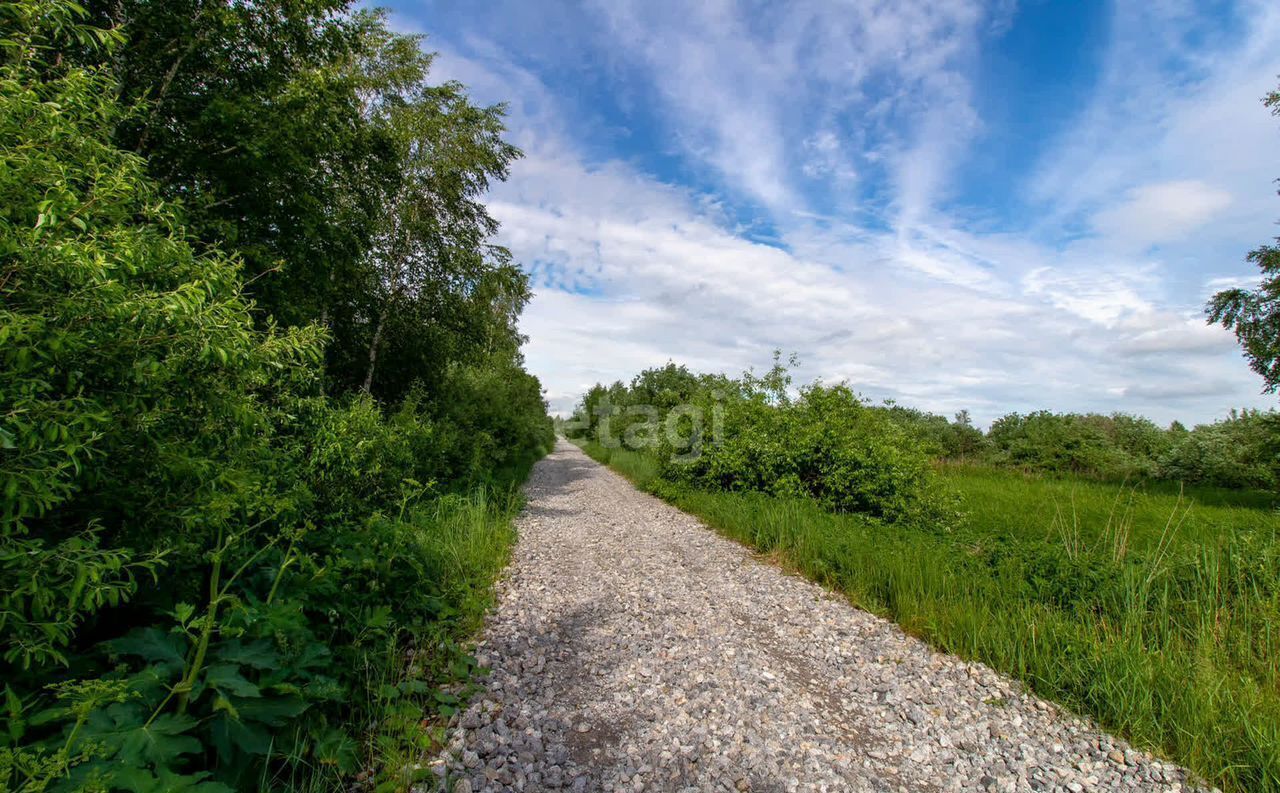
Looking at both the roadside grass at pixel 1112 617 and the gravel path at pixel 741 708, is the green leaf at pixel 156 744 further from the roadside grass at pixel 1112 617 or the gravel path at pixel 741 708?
the roadside grass at pixel 1112 617

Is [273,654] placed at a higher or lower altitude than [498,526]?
higher

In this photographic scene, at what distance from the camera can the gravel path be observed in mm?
2762

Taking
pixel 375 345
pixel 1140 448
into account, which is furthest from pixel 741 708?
pixel 1140 448

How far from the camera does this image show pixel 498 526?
25.4 feet

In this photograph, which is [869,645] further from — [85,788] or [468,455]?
[468,455]

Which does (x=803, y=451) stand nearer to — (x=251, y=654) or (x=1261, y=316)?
(x=251, y=654)

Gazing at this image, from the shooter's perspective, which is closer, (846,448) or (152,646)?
(152,646)

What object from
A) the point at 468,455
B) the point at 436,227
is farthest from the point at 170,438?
the point at 436,227

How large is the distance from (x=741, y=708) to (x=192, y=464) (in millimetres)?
3453

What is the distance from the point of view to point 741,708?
11.0 ft

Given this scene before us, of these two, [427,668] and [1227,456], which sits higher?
[1227,456]

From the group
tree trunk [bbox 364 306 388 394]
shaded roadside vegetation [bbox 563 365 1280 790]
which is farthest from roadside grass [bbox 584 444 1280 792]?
tree trunk [bbox 364 306 388 394]

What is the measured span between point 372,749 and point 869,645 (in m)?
3.95

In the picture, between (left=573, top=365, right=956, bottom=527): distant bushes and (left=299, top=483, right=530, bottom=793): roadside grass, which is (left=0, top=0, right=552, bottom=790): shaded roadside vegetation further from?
(left=573, top=365, right=956, bottom=527): distant bushes
